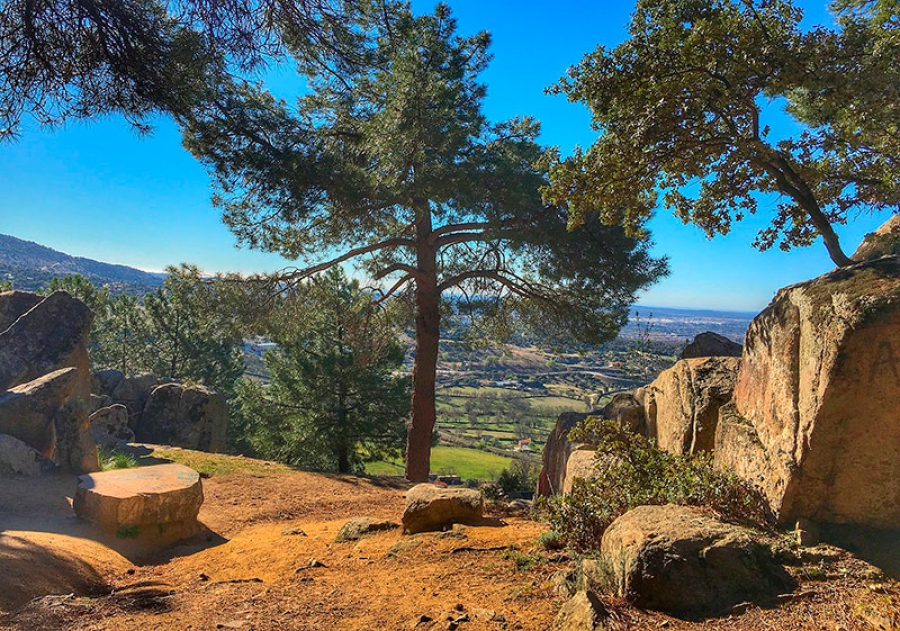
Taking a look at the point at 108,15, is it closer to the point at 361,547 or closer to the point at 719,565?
the point at 361,547

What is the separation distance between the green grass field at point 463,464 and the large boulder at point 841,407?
37.5 metres

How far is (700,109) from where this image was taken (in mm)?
5680

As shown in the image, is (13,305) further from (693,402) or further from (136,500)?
(693,402)

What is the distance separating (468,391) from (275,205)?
93509mm

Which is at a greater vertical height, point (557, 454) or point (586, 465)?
point (586, 465)

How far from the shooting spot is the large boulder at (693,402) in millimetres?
6230

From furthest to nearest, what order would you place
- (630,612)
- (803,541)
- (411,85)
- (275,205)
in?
1. (275,205)
2. (411,85)
3. (803,541)
4. (630,612)

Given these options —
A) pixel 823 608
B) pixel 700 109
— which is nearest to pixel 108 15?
pixel 700 109

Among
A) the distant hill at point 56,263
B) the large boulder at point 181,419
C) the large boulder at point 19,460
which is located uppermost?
the distant hill at point 56,263

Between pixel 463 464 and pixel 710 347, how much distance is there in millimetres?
41002

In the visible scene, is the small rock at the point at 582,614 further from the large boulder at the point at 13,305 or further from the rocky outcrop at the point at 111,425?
the large boulder at the point at 13,305

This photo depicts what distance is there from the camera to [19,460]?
8961 mm

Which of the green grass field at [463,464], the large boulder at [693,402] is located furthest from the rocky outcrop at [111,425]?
the green grass field at [463,464]

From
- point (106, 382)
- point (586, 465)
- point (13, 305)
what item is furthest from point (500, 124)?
point (106, 382)
